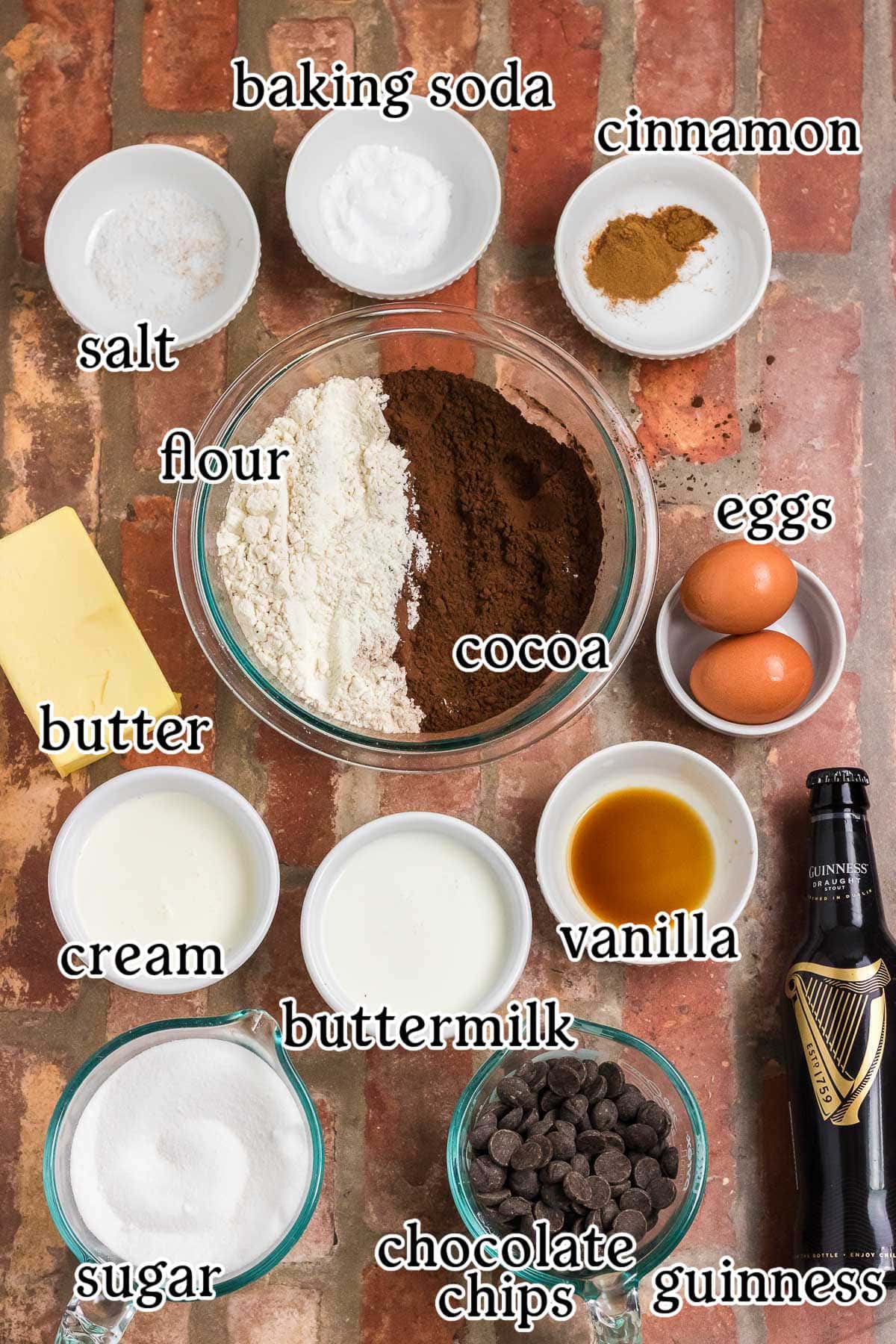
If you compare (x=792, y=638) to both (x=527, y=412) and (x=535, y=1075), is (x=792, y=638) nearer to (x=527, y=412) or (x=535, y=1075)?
(x=527, y=412)

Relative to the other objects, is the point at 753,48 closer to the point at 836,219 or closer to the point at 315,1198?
the point at 836,219

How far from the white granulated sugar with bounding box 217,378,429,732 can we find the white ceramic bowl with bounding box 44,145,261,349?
220 millimetres

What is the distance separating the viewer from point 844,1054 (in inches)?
47.0

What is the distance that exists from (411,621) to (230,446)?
0.29 metres

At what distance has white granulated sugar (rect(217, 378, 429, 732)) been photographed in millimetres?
1207

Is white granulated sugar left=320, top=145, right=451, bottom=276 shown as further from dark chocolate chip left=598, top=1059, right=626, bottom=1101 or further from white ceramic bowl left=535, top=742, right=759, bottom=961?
dark chocolate chip left=598, top=1059, right=626, bottom=1101

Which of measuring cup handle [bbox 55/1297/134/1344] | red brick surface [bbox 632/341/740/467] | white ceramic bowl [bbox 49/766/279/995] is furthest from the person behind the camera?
red brick surface [bbox 632/341/740/467]

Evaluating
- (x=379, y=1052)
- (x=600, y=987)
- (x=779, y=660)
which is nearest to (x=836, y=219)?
(x=779, y=660)

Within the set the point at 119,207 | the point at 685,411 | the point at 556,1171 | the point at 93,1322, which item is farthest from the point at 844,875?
the point at 119,207

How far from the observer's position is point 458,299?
1.37 meters

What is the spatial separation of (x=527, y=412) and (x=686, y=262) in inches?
10.1

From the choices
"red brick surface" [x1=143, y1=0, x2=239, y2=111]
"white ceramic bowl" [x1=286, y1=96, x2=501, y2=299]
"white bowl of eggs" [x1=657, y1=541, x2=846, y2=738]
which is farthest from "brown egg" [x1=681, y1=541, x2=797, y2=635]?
"red brick surface" [x1=143, y1=0, x2=239, y2=111]

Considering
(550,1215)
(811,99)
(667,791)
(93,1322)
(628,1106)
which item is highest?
(811,99)

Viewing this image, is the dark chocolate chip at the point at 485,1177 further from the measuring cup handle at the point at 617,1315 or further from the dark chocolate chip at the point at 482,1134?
the measuring cup handle at the point at 617,1315
